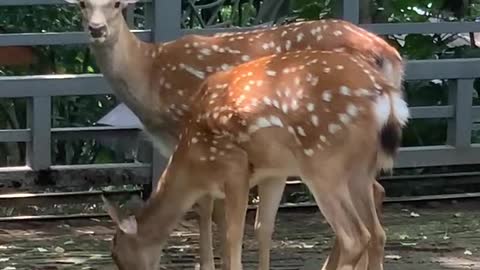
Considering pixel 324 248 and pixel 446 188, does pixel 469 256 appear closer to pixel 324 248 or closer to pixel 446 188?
pixel 324 248

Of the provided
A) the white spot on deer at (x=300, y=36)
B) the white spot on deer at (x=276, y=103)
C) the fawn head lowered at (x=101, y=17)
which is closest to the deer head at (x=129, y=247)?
the white spot on deer at (x=276, y=103)

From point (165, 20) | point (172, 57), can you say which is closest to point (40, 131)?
point (165, 20)

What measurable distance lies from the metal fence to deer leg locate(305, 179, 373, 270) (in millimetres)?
2622

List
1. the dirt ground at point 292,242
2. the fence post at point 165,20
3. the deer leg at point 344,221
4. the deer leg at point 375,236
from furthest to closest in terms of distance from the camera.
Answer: the fence post at point 165,20 → the dirt ground at point 292,242 → the deer leg at point 375,236 → the deer leg at point 344,221

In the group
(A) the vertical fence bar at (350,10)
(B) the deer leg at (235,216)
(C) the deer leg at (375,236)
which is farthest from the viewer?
(A) the vertical fence bar at (350,10)

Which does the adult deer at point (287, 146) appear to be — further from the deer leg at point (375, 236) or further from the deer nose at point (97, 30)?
the deer nose at point (97, 30)

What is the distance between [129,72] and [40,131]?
128 cm

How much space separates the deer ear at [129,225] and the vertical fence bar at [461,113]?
11.1ft

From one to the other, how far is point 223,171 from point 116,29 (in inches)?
51.9

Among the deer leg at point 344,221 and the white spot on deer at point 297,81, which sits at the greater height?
the white spot on deer at point 297,81

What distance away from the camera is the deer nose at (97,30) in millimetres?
7582

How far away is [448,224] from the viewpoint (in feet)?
30.2

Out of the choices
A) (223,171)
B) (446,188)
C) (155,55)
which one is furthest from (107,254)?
(446,188)

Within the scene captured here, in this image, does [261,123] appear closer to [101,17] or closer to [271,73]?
[271,73]
